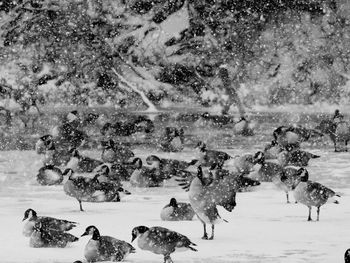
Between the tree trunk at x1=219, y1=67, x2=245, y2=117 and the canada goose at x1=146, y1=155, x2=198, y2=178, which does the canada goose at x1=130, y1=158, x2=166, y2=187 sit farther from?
the tree trunk at x1=219, y1=67, x2=245, y2=117

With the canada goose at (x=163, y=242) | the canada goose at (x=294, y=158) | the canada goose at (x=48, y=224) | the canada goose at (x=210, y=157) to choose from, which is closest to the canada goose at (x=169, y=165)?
the canada goose at (x=210, y=157)

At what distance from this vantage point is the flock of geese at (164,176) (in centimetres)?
874

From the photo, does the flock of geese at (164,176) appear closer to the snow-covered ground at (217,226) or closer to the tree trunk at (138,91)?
the snow-covered ground at (217,226)

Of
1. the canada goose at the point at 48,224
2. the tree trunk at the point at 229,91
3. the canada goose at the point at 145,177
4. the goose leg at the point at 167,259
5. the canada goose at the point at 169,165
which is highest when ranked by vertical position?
the tree trunk at the point at 229,91

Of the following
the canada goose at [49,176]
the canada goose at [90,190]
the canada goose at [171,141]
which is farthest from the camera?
the canada goose at [171,141]

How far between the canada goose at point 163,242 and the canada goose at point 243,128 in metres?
13.2

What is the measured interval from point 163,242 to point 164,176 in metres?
5.89

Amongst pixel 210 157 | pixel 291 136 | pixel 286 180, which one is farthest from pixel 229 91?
pixel 286 180

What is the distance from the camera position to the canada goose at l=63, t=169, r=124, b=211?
40.1 ft

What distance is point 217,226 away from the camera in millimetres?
10578

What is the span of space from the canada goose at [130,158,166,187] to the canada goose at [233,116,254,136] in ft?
25.3

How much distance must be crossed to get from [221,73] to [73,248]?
54.9 ft

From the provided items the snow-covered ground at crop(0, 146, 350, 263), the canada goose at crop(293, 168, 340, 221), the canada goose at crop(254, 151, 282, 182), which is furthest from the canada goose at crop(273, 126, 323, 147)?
the canada goose at crop(293, 168, 340, 221)

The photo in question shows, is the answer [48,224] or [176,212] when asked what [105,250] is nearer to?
[48,224]
